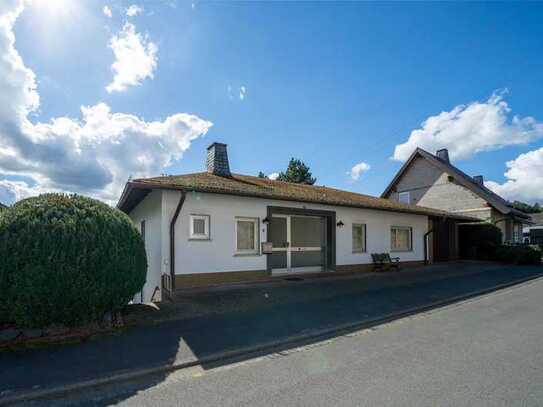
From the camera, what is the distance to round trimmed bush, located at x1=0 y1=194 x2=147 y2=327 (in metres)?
4.90

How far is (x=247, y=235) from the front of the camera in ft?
35.2

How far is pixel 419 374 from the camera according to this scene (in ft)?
12.7

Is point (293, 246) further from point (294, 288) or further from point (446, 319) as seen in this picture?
point (446, 319)

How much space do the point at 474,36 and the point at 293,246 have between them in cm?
877

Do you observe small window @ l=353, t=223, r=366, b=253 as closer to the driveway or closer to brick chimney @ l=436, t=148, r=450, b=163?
the driveway

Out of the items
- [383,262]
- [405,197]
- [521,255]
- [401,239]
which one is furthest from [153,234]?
[405,197]

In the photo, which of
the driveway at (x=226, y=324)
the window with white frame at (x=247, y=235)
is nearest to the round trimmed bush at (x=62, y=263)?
the driveway at (x=226, y=324)

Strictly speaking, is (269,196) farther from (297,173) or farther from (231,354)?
(297,173)

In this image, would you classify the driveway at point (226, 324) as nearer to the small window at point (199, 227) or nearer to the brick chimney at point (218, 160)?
the small window at point (199, 227)

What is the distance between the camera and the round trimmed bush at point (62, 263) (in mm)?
4898

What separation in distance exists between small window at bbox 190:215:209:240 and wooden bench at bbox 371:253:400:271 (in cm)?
761

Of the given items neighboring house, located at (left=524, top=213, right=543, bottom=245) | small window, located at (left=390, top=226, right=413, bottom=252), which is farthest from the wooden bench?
neighboring house, located at (left=524, top=213, right=543, bottom=245)

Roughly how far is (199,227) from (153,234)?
2.16m

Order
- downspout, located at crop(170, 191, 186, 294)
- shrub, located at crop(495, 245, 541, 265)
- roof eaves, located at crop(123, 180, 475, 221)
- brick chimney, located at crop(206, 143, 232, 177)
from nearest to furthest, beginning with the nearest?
roof eaves, located at crop(123, 180, 475, 221) → downspout, located at crop(170, 191, 186, 294) → brick chimney, located at crop(206, 143, 232, 177) → shrub, located at crop(495, 245, 541, 265)
